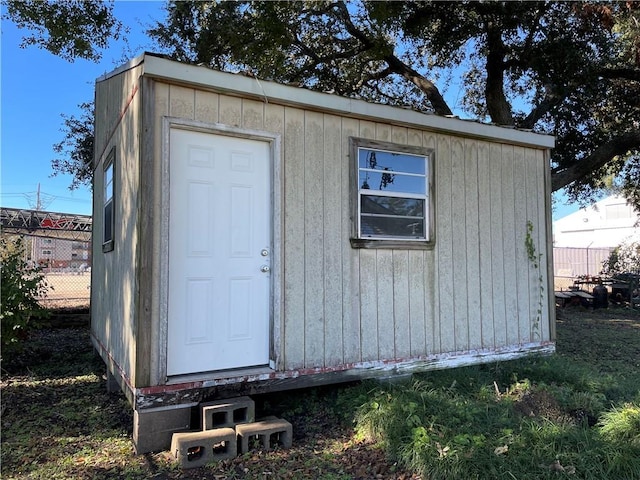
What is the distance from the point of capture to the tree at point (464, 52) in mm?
8406

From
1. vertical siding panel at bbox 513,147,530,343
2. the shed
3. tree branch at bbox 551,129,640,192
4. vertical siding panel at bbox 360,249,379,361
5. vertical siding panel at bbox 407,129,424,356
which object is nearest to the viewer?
the shed

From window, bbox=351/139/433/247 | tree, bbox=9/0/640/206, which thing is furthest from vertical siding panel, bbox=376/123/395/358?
tree, bbox=9/0/640/206

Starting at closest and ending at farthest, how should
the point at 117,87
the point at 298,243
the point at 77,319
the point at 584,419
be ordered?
1. the point at 584,419
2. the point at 298,243
3. the point at 117,87
4. the point at 77,319

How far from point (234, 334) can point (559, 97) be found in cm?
872

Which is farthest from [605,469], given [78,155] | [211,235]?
[78,155]

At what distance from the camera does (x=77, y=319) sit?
343 inches

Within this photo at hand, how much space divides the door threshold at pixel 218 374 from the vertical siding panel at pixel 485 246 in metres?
2.53

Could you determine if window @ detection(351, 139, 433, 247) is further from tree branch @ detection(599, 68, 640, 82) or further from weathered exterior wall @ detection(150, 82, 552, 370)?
tree branch @ detection(599, 68, 640, 82)

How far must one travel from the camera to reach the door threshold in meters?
3.44

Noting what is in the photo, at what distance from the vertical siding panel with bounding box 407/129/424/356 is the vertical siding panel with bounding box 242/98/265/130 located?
62.9 inches

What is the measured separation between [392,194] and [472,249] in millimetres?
1165

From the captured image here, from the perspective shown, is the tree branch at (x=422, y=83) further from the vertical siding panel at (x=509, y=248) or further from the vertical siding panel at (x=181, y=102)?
the vertical siding panel at (x=181, y=102)

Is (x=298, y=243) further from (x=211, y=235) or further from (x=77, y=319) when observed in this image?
(x=77, y=319)

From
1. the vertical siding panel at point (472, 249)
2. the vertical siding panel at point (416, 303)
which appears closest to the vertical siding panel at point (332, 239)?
the vertical siding panel at point (416, 303)
